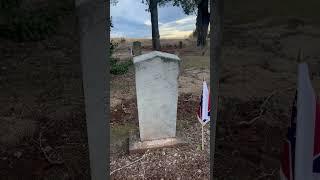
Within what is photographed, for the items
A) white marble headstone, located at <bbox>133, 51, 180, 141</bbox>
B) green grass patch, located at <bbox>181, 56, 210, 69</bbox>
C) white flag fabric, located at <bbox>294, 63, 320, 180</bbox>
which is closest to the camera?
white flag fabric, located at <bbox>294, 63, 320, 180</bbox>

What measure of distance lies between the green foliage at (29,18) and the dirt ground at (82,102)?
82 mm

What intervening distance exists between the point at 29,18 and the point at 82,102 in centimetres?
75

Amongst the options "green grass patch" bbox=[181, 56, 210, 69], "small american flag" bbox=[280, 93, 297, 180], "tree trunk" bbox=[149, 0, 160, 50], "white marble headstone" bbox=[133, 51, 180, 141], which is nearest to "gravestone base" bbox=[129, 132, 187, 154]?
"white marble headstone" bbox=[133, 51, 180, 141]

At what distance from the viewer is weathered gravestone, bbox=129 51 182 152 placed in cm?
635

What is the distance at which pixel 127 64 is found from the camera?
44.7 ft

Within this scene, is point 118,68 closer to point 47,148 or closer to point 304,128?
point 47,148

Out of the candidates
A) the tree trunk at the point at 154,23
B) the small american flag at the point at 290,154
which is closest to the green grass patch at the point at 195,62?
the tree trunk at the point at 154,23

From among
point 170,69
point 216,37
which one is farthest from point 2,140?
point 170,69

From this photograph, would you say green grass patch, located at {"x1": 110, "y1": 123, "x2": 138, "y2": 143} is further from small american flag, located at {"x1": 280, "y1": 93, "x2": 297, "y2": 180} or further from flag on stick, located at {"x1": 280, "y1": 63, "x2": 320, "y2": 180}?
flag on stick, located at {"x1": 280, "y1": 63, "x2": 320, "y2": 180}

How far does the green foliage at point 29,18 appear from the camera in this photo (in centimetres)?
288

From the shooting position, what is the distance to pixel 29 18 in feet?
9.54

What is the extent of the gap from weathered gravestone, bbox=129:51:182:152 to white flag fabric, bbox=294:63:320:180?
4271 mm

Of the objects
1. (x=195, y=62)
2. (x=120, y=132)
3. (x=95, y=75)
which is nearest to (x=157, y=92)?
(x=120, y=132)

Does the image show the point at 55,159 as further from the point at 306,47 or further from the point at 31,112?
the point at 306,47
